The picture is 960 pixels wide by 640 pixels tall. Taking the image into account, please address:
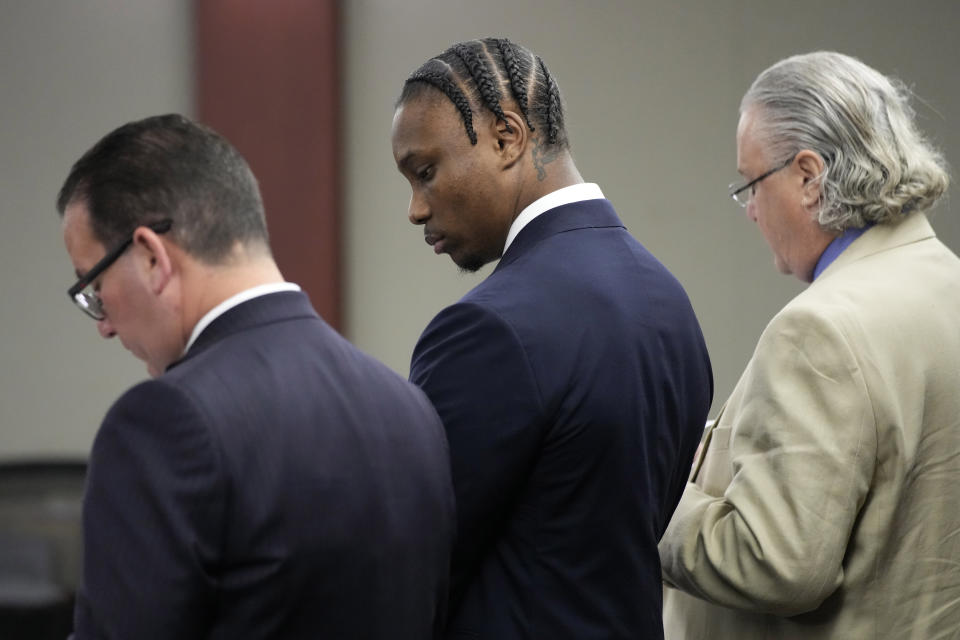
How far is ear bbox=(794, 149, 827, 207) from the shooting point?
1.47 m

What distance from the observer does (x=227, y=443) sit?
2.97 ft

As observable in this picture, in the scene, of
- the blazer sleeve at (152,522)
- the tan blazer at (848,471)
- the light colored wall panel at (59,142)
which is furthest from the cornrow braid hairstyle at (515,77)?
the light colored wall panel at (59,142)

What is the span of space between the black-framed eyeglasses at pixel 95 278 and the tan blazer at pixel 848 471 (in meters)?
0.76

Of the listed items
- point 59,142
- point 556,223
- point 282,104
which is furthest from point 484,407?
point 59,142

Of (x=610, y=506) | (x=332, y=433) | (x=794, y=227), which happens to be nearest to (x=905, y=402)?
(x=794, y=227)

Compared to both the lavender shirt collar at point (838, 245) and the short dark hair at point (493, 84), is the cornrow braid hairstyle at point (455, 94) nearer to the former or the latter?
the short dark hair at point (493, 84)

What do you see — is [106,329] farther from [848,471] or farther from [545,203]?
[848,471]

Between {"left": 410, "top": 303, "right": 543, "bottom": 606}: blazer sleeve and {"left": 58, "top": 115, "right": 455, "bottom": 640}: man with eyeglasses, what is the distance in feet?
0.30

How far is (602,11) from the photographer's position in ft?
11.0

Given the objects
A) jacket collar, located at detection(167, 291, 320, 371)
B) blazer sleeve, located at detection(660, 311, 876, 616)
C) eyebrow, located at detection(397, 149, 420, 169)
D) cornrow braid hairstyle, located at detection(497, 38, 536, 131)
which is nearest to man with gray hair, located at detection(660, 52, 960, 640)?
blazer sleeve, located at detection(660, 311, 876, 616)

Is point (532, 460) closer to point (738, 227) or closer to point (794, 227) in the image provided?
point (794, 227)

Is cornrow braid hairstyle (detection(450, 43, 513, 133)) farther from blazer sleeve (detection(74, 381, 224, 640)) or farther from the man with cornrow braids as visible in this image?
blazer sleeve (detection(74, 381, 224, 640))

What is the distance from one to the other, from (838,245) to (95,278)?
0.96 meters

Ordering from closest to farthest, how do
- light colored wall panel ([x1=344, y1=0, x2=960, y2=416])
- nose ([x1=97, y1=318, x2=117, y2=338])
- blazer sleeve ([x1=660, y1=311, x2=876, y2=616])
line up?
nose ([x1=97, y1=318, x2=117, y2=338]), blazer sleeve ([x1=660, y1=311, x2=876, y2=616]), light colored wall panel ([x1=344, y1=0, x2=960, y2=416])
